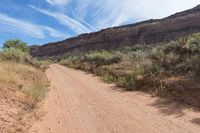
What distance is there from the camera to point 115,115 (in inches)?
331

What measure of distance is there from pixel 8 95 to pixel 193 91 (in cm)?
662

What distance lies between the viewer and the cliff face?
6331 centimetres

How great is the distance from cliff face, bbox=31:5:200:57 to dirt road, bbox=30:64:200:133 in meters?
48.8

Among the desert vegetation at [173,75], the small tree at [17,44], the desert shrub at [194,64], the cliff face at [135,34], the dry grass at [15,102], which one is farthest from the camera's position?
the cliff face at [135,34]

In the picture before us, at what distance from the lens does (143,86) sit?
13.2 m

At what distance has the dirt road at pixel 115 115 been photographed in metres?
7.08

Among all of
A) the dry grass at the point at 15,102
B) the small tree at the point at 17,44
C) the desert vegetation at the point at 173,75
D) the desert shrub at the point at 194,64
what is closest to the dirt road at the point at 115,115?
the dry grass at the point at 15,102

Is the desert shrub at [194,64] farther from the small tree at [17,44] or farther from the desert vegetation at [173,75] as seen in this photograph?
the small tree at [17,44]

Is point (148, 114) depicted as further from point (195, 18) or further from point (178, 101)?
point (195, 18)

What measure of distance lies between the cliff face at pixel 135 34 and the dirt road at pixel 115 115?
48.8 metres

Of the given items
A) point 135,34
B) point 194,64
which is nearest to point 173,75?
point 194,64

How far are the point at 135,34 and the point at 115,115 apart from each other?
69053 mm

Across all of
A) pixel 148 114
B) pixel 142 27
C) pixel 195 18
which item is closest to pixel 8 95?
pixel 148 114

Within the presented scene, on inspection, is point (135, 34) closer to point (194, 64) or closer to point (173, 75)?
point (173, 75)
